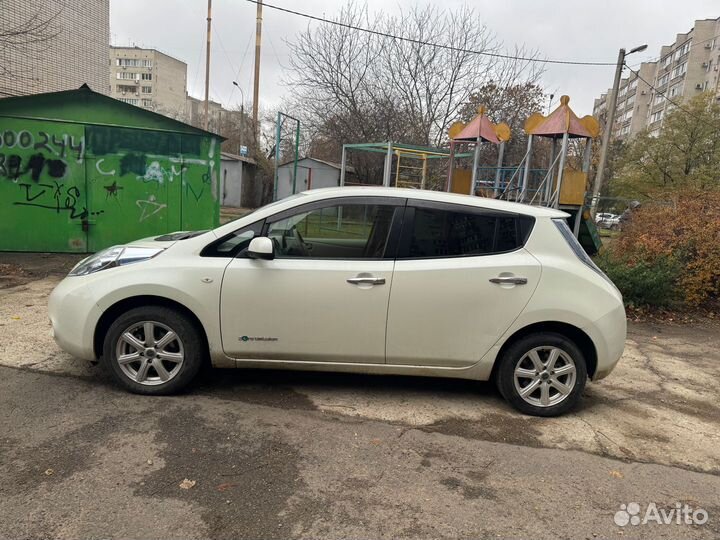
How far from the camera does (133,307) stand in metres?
3.71

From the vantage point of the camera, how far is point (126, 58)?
88.2 m

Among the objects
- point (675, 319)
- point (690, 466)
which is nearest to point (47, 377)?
point (690, 466)

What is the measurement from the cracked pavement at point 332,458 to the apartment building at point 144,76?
91664mm

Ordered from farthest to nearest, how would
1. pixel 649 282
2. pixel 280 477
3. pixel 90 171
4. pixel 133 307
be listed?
pixel 90 171
pixel 649 282
pixel 133 307
pixel 280 477

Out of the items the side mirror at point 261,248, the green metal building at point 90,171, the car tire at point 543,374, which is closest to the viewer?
the side mirror at point 261,248

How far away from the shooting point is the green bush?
7.49 meters

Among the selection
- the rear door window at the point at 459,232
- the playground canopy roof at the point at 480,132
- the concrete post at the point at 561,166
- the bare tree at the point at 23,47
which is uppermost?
the bare tree at the point at 23,47

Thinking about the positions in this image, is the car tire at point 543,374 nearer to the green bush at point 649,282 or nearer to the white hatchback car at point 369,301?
the white hatchback car at point 369,301

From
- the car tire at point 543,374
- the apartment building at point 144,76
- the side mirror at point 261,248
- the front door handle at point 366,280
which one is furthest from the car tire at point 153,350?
the apartment building at point 144,76

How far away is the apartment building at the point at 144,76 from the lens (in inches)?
3391

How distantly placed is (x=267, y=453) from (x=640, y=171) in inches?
1294

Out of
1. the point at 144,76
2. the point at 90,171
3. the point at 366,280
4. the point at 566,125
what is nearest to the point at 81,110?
the point at 90,171

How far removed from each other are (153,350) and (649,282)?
692cm

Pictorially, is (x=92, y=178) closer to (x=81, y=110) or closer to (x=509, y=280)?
(x=81, y=110)
